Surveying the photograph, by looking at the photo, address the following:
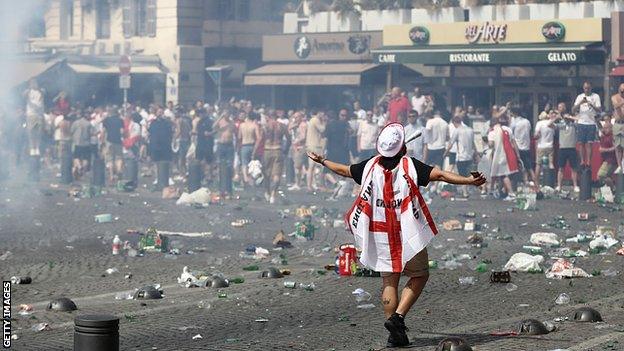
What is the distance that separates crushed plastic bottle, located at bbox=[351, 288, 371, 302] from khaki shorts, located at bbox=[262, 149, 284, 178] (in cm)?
1230

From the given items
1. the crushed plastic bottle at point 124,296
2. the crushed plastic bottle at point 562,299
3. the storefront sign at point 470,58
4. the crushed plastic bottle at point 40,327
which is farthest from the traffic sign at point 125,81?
the crushed plastic bottle at point 40,327

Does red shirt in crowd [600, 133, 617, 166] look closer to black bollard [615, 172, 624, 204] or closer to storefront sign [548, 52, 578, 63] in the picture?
black bollard [615, 172, 624, 204]

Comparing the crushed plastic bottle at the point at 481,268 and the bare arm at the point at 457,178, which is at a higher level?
the bare arm at the point at 457,178

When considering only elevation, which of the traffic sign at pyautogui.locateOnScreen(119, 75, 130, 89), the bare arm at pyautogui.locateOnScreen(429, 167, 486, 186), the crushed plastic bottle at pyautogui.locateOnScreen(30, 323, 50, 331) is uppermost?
the traffic sign at pyautogui.locateOnScreen(119, 75, 130, 89)

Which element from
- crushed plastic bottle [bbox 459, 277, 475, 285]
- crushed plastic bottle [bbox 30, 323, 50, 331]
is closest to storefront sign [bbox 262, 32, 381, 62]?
crushed plastic bottle [bbox 459, 277, 475, 285]

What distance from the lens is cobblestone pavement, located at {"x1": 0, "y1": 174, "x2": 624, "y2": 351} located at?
9.83 meters

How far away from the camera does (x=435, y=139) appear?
2628 centimetres

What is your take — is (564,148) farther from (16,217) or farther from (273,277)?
(273,277)

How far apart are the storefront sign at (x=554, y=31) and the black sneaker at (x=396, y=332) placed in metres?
25.6

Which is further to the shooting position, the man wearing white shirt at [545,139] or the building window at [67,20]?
the building window at [67,20]

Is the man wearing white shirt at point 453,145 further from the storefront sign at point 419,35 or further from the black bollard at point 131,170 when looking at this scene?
the storefront sign at point 419,35

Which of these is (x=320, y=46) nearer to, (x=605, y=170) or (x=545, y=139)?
(x=545, y=139)

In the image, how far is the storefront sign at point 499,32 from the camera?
33625mm

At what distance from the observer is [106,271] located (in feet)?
46.4
